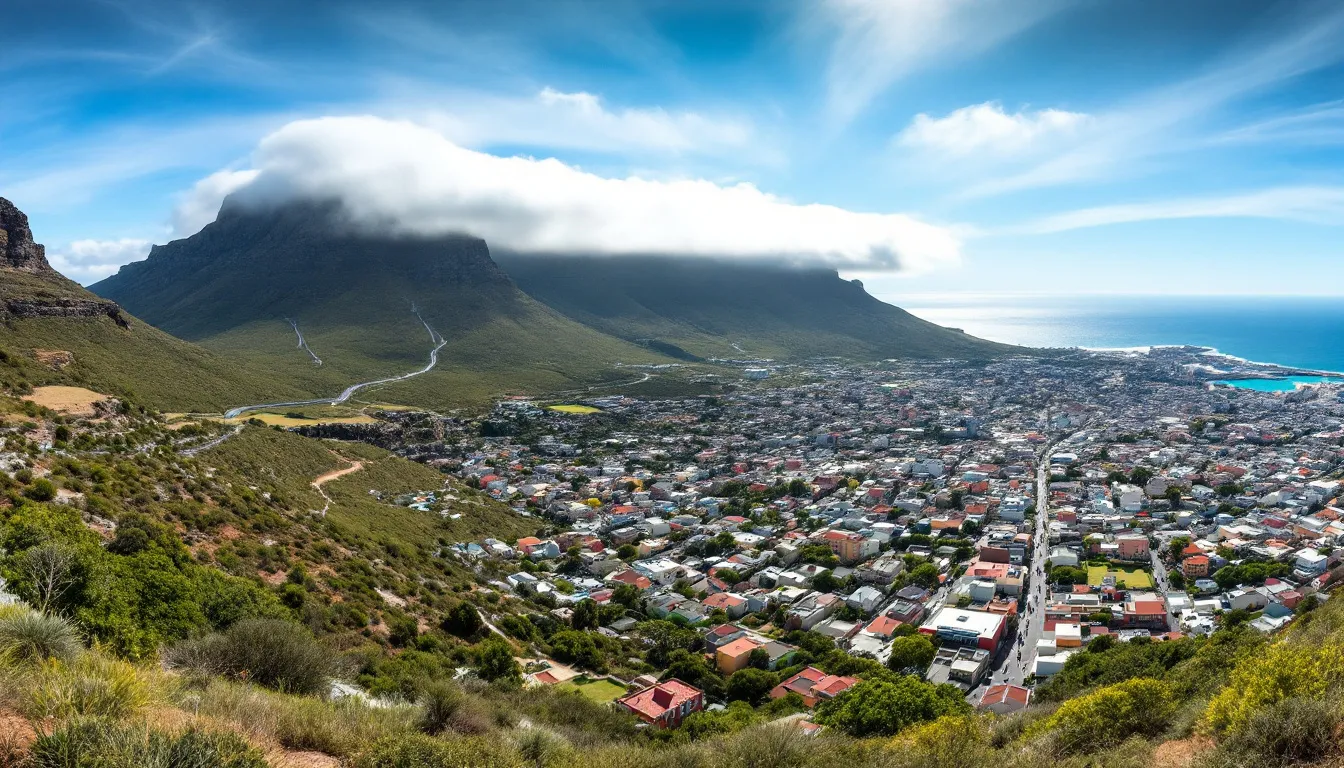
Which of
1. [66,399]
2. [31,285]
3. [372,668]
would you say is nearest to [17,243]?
[31,285]

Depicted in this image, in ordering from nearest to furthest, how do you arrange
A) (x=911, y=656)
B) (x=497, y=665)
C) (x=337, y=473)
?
1. (x=497, y=665)
2. (x=911, y=656)
3. (x=337, y=473)

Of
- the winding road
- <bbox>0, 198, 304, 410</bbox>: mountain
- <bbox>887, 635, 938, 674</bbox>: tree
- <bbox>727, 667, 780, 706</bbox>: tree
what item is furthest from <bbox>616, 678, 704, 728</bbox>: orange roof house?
the winding road

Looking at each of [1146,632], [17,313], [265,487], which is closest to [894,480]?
[1146,632]

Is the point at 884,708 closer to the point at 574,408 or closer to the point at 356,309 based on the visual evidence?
the point at 574,408

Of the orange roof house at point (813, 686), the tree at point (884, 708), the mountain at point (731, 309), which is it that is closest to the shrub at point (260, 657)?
the tree at point (884, 708)

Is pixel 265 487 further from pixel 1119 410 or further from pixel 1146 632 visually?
pixel 1119 410

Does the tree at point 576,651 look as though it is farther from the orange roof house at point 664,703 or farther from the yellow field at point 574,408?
the yellow field at point 574,408
